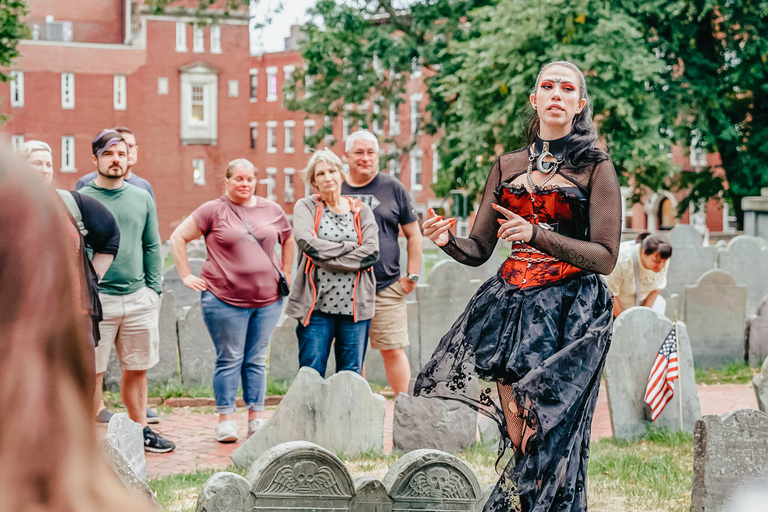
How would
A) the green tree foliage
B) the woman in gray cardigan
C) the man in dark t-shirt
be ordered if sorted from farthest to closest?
1. the green tree foliage
2. the man in dark t-shirt
3. the woman in gray cardigan

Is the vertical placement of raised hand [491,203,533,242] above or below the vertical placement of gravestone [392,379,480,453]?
above

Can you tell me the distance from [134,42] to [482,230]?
50.3m

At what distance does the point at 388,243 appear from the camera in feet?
21.5

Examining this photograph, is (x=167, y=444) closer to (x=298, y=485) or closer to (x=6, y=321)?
(x=298, y=485)

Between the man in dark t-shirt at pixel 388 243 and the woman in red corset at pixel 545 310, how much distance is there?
2670 millimetres

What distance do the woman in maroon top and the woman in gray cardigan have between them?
27 centimetres

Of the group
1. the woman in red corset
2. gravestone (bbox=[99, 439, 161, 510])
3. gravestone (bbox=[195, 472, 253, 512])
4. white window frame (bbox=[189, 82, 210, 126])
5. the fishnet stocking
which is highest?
white window frame (bbox=[189, 82, 210, 126])

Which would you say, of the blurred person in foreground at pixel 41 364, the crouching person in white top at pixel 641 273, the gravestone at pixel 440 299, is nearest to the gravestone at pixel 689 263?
the gravestone at pixel 440 299

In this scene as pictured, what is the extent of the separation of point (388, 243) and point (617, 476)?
2251 mm

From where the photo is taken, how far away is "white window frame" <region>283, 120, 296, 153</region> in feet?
183

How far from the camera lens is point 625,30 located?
62.2 ft

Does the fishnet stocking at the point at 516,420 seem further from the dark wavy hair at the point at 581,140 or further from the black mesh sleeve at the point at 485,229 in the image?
the dark wavy hair at the point at 581,140

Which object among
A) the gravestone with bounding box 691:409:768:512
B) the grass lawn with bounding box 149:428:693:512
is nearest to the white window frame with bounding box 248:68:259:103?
the grass lawn with bounding box 149:428:693:512

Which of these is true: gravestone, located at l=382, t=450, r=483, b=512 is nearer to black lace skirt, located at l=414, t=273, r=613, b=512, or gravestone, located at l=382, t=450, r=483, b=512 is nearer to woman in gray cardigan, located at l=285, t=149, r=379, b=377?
black lace skirt, located at l=414, t=273, r=613, b=512
